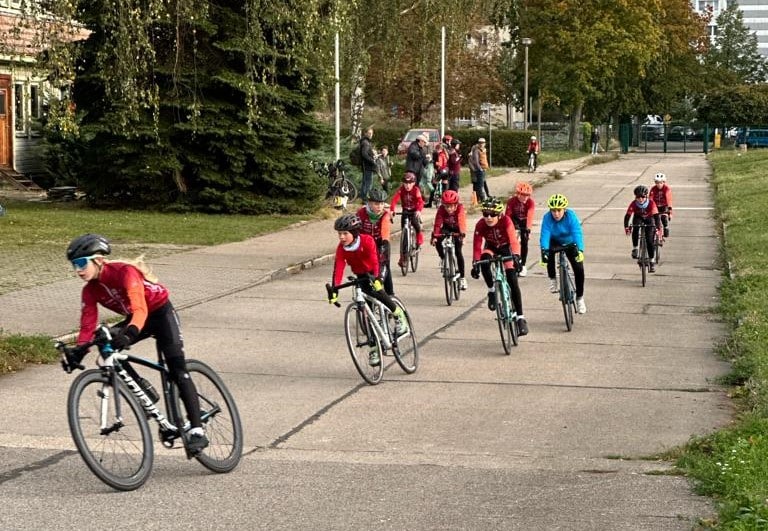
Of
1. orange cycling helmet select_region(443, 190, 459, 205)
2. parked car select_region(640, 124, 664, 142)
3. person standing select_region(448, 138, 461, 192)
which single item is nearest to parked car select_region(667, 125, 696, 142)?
parked car select_region(640, 124, 664, 142)

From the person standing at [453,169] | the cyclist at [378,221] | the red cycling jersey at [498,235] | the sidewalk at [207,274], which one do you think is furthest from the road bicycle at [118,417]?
the person standing at [453,169]

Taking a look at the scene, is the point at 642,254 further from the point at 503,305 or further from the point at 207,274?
the point at 503,305

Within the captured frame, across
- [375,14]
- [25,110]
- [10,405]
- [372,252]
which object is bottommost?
[10,405]

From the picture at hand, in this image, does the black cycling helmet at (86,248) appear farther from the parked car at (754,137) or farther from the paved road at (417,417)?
the parked car at (754,137)

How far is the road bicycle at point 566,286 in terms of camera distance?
48.0 feet

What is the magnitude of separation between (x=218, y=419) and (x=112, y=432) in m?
0.79

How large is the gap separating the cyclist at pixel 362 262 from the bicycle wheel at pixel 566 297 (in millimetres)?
3351

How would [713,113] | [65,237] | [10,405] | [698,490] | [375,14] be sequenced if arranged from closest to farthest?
[698,490], [10,405], [65,237], [375,14], [713,113]

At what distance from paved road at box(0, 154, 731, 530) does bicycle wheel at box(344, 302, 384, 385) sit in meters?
0.17

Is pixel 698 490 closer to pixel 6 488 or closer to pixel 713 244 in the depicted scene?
pixel 6 488

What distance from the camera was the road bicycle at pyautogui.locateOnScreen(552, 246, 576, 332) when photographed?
48.0 ft

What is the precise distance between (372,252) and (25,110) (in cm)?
2425

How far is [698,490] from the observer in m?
7.37

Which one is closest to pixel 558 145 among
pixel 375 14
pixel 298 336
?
pixel 375 14
